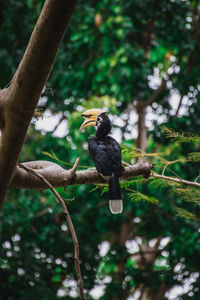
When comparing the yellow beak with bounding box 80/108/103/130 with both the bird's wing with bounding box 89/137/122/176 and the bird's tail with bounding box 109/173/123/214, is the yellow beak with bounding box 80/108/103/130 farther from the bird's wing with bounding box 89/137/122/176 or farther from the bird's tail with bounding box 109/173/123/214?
the bird's tail with bounding box 109/173/123/214

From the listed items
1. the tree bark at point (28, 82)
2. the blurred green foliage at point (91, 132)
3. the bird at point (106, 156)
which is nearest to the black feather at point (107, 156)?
the bird at point (106, 156)

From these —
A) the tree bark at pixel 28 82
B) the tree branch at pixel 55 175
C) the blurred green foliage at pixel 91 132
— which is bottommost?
the blurred green foliage at pixel 91 132

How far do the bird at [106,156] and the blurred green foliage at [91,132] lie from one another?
1485mm

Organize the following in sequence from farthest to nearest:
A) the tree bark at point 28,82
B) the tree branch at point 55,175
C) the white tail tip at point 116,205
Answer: the white tail tip at point 116,205 → the tree branch at point 55,175 → the tree bark at point 28,82

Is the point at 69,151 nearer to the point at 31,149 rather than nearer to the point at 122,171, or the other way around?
the point at 31,149

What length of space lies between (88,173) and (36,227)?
2.91 meters

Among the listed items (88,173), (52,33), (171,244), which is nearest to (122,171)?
(88,173)

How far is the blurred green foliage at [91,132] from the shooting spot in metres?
4.31

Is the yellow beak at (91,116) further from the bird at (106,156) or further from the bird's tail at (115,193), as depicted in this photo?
the bird's tail at (115,193)

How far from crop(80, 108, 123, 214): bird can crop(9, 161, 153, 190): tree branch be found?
92 millimetres

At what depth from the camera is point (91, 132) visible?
4484 mm

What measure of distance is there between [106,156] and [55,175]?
819 mm

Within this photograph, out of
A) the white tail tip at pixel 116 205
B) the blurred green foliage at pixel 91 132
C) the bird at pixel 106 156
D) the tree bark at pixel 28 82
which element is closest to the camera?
the tree bark at pixel 28 82

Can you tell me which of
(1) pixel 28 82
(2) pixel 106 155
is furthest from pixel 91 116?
(1) pixel 28 82
